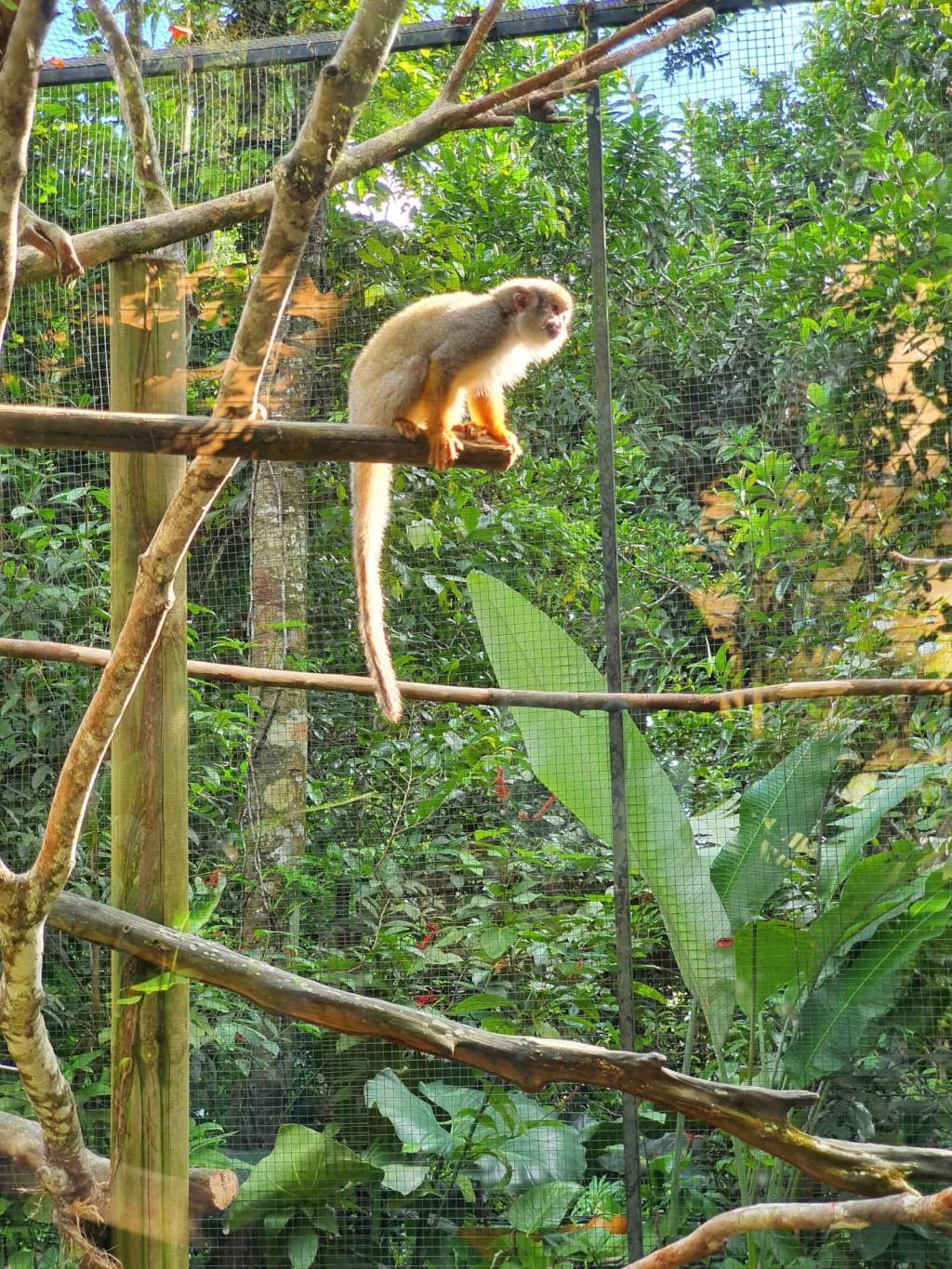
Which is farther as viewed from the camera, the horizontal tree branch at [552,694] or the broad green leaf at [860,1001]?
the broad green leaf at [860,1001]

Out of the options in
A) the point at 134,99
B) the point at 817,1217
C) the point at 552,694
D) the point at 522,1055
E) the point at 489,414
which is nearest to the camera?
the point at 817,1217

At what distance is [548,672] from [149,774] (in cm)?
106

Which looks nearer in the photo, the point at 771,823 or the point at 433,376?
the point at 433,376

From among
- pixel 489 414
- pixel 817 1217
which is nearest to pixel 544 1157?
pixel 817 1217

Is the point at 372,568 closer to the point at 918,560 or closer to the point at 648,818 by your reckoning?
the point at 648,818

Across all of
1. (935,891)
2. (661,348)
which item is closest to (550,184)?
(661,348)

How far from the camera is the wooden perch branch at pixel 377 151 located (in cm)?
209

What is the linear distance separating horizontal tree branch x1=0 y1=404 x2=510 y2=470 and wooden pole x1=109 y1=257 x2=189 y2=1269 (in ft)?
1.68

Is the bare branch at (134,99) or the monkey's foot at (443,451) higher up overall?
the bare branch at (134,99)

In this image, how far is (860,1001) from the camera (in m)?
2.53

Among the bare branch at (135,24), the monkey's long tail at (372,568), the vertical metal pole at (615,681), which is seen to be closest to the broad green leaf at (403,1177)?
the vertical metal pole at (615,681)

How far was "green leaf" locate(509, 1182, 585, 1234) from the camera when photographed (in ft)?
8.26

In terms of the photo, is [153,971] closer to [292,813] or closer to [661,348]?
[292,813]

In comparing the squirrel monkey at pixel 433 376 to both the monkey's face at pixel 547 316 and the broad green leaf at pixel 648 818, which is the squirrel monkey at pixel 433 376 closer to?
the monkey's face at pixel 547 316
